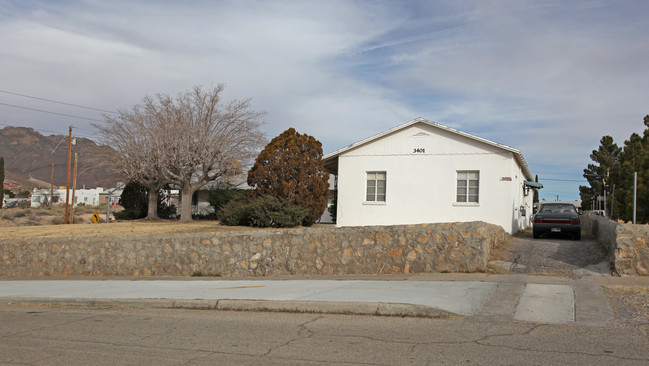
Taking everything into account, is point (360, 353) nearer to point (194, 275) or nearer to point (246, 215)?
point (194, 275)

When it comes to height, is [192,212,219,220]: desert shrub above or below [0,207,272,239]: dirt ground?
above

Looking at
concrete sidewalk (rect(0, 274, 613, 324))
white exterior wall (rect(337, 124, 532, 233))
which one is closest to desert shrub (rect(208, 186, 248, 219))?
white exterior wall (rect(337, 124, 532, 233))

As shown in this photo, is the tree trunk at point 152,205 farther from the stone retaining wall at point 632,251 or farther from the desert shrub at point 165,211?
the stone retaining wall at point 632,251

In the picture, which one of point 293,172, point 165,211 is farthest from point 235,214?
point 165,211

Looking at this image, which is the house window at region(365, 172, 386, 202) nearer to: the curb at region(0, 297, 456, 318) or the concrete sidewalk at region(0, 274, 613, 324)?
the concrete sidewalk at region(0, 274, 613, 324)

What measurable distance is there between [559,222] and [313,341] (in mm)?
15625

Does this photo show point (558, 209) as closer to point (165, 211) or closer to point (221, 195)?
point (221, 195)

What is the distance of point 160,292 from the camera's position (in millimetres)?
11539

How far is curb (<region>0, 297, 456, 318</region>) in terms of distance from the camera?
837cm

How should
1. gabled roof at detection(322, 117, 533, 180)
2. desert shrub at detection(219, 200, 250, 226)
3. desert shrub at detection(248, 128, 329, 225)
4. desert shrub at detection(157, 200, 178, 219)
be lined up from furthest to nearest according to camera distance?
desert shrub at detection(157, 200, 178, 219) → desert shrub at detection(248, 128, 329, 225) → desert shrub at detection(219, 200, 250, 226) → gabled roof at detection(322, 117, 533, 180)

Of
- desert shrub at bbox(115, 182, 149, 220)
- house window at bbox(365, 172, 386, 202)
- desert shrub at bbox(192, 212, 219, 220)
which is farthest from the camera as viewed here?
desert shrub at bbox(115, 182, 149, 220)

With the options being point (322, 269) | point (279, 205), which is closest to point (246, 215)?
point (279, 205)

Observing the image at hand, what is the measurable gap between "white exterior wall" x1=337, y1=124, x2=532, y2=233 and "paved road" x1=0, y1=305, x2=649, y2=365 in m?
16.4

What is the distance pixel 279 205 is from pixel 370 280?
12759mm
